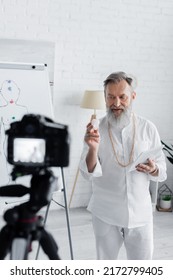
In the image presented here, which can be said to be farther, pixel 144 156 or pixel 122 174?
pixel 122 174

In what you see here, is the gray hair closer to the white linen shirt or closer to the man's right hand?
the white linen shirt

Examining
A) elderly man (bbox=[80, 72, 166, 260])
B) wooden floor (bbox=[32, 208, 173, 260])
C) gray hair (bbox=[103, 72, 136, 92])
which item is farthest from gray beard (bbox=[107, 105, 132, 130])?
wooden floor (bbox=[32, 208, 173, 260])

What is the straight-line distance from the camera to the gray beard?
1646 millimetres

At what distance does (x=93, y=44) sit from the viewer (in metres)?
3.60

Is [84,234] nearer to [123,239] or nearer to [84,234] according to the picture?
[84,234]

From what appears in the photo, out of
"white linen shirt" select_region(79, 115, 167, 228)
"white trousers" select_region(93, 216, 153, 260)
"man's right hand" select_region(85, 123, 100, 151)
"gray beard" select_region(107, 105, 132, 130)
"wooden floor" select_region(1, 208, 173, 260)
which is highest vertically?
"gray beard" select_region(107, 105, 132, 130)

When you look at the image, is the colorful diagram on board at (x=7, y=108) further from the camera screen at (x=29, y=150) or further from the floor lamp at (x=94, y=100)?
the camera screen at (x=29, y=150)

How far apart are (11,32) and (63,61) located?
59 cm

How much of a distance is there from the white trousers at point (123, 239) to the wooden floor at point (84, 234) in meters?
1.01

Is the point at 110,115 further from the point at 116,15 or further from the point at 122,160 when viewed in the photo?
the point at 116,15

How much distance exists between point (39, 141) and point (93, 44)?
9.78ft

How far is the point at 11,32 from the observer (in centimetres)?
332

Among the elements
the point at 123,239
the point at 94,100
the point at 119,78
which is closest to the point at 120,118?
the point at 119,78
